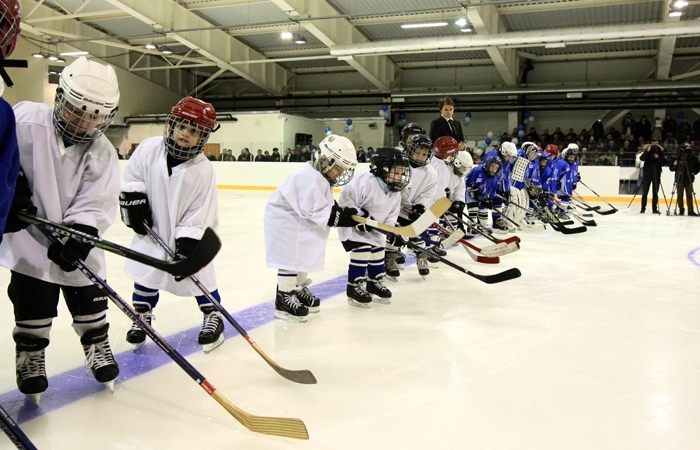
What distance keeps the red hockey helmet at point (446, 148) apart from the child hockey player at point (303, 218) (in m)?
1.88

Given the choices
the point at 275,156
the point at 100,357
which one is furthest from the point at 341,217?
the point at 275,156

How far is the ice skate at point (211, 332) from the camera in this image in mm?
2021

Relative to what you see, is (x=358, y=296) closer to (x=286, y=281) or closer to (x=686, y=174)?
(x=286, y=281)

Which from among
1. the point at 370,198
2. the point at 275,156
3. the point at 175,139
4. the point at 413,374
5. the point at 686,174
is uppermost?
the point at 275,156

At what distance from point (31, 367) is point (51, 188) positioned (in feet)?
1.66

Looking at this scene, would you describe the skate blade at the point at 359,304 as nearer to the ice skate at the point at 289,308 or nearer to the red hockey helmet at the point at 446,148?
the ice skate at the point at 289,308

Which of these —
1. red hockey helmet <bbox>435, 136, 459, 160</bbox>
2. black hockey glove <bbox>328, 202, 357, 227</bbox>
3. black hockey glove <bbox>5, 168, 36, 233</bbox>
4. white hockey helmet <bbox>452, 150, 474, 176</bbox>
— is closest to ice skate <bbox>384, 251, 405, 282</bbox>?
black hockey glove <bbox>328, 202, 357, 227</bbox>

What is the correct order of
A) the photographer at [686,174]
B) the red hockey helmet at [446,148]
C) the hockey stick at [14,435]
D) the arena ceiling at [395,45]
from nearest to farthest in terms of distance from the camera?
the hockey stick at [14,435], the red hockey helmet at [446,148], the photographer at [686,174], the arena ceiling at [395,45]

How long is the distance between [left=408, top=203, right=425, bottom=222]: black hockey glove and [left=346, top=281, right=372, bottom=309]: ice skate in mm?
891

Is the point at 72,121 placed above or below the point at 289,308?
above

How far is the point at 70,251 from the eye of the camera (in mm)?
1480

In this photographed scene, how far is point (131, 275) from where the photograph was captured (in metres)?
2.09

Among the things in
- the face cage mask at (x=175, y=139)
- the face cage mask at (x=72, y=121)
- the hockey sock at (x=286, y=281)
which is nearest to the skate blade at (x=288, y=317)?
the hockey sock at (x=286, y=281)

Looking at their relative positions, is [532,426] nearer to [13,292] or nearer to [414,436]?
[414,436]
